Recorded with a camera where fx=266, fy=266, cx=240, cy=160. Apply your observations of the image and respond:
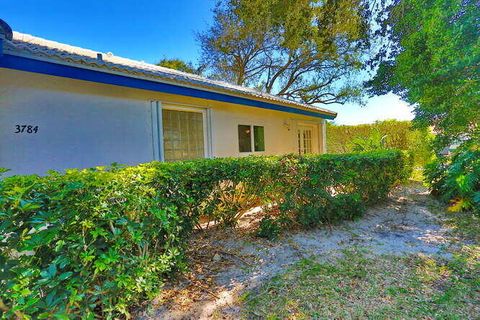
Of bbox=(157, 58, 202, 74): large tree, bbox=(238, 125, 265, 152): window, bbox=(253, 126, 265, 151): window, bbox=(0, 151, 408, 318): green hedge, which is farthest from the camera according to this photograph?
bbox=(157, 58, 202, 74): large tree

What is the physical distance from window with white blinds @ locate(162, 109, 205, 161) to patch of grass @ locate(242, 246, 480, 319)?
14.4 feet

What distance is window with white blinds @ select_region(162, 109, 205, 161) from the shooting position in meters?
6.76

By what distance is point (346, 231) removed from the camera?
5168 mm

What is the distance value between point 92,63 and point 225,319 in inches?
177

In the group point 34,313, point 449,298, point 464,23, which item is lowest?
point 449,298

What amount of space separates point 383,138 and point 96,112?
40.7 ft

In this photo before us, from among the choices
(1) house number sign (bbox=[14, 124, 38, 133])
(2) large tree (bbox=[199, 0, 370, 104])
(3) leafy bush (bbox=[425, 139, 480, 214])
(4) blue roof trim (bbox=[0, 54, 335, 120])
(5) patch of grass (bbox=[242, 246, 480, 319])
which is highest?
(2) large tree (bbox=[199, 0, 370, 104])

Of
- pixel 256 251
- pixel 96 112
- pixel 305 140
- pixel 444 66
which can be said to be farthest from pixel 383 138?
pixel 96 112

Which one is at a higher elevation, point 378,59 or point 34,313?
point 378,59

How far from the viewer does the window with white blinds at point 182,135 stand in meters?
6.76

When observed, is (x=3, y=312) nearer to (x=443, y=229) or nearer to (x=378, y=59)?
(x=443, y=229)

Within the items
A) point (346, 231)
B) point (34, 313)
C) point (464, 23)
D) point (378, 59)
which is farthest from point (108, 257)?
point (378, 59)

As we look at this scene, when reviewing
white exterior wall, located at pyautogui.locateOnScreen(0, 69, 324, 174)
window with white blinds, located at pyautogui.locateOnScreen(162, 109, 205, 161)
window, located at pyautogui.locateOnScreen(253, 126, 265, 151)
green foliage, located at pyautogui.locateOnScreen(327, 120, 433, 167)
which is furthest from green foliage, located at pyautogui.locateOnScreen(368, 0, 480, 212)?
white exterior wall, located at pyautogui.locateOnScreen(0, 69, 324, 174)

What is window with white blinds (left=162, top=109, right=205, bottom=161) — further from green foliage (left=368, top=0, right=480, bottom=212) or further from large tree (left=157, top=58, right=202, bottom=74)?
large tree (left=157, top=58, right=202, bottom=74)
